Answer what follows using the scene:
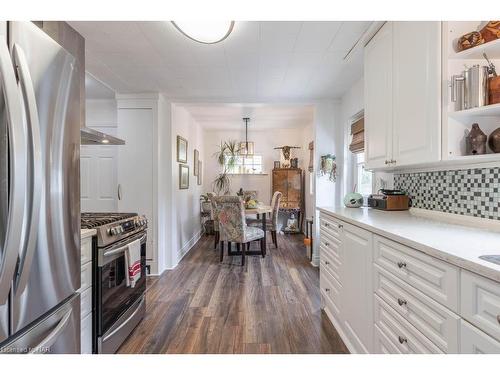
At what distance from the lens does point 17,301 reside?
2.98 feet

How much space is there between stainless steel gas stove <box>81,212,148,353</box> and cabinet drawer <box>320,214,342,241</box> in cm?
158

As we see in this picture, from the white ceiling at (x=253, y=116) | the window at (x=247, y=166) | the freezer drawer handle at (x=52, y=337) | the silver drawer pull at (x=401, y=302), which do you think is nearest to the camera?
the freezer drawer handle at (x=52, y=337)

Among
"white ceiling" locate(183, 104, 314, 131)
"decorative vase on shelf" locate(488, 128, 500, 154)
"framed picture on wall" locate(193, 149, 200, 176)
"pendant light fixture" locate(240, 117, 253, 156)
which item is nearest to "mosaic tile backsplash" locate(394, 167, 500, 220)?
"decorative vase on shelf" locate(488, 128, 500, 154)

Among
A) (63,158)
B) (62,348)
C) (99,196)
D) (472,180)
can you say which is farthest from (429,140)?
(99,196)

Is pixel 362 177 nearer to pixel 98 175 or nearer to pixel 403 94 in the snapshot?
pixel 403 94

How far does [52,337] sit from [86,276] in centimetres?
45

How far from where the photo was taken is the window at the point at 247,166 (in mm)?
6180

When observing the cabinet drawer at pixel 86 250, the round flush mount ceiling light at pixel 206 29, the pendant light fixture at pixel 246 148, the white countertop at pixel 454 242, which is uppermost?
the round flush mount ceiling light at pixel 206 29

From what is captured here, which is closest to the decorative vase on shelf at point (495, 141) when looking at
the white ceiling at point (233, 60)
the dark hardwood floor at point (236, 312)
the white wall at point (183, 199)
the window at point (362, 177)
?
the white ceiling at point (233, 60)

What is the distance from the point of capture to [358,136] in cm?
311

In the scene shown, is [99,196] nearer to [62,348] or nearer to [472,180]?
[62,348]

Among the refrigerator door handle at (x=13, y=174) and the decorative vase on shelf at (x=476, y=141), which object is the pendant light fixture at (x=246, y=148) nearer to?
the decorative vase on shelf at (x=476, y=141)

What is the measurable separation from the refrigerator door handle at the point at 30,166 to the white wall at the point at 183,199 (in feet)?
8.84

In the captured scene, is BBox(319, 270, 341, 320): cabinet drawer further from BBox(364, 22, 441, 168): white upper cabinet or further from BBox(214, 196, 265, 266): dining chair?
BBox(214, 196, 265, 266): dining chair
